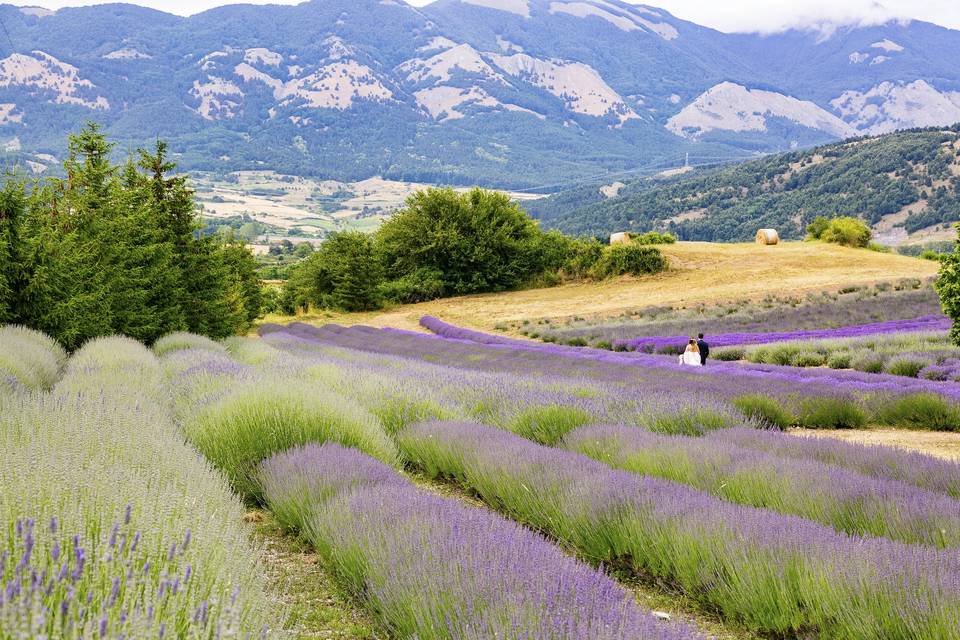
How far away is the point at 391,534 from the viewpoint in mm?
3541

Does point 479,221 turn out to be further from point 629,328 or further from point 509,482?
point 509,482

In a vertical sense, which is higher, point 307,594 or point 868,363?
point 307,594

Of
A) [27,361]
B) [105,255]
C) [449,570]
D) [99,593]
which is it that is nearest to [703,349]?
[27,361]

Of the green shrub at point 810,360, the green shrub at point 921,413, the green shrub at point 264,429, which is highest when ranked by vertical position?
the green shrub at point 264,429

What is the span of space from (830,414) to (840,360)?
6460 millimetres

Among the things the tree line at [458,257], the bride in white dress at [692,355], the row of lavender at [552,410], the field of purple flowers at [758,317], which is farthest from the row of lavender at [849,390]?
the tree line at [458,257]

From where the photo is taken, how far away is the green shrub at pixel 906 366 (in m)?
12.8

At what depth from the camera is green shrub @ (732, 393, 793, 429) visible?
912 cm

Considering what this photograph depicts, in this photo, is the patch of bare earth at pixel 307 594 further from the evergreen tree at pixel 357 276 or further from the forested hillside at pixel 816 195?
the forested hillside at pixel 816 195

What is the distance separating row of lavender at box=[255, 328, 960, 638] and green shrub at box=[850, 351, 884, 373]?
27.9 ft

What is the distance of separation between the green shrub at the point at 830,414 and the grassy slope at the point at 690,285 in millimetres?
24268

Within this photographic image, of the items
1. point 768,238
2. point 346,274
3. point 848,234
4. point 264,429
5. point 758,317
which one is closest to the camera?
point 264,429

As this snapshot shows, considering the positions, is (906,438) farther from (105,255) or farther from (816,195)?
(816,195)

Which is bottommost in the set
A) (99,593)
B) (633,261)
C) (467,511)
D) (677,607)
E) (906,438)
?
(906,438)
